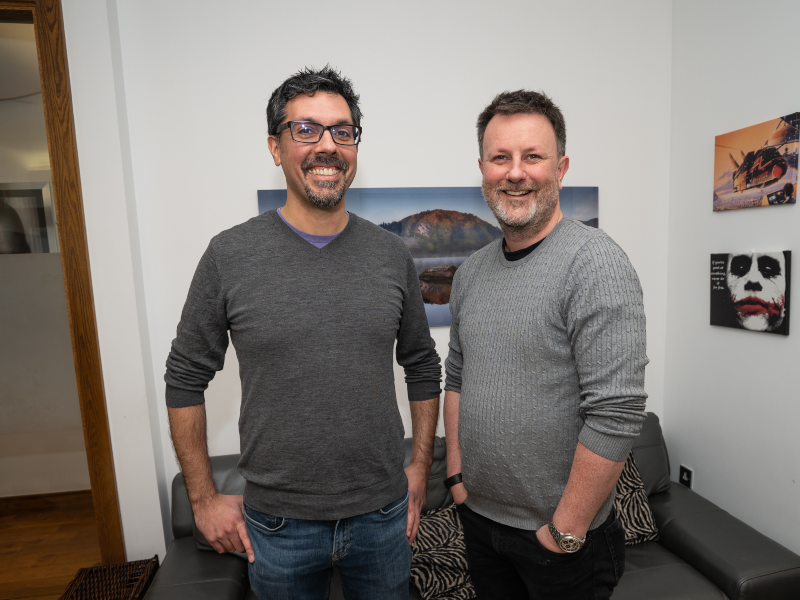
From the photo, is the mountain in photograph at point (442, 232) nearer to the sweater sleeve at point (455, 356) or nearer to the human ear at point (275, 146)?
the sweater sleeve at point (455, 356)

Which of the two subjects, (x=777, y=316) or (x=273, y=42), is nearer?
(x=777, y=316)

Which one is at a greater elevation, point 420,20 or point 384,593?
point 420,20

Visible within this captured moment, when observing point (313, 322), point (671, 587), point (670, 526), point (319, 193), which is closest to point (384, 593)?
point (313, 322)

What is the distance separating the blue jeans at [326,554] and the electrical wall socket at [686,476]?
6.18 feet

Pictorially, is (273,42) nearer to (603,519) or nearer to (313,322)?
(313,322)

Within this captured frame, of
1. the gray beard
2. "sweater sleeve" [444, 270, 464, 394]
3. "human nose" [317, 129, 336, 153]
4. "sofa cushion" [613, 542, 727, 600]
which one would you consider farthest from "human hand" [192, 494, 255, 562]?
"sofa cushion" [613, 542, 727, 600]

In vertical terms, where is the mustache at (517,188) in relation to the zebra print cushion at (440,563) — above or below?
above

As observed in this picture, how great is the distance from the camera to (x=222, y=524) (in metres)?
1.18

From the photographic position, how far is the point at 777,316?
1830 mm

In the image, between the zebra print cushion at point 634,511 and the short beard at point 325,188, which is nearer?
the short beard at point 325,188

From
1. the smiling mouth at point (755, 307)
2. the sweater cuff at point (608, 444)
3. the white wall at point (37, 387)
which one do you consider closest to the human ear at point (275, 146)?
the sweater cuff at point (608, 444)

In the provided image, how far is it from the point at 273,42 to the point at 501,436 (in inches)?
74.9

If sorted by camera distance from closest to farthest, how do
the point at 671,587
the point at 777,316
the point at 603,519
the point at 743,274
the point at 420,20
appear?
the point at 603,519 → the point at 671,587 → the point at 777,316 → the point at 743,274 → the point at 420,20

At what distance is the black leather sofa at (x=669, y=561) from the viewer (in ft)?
5.33
